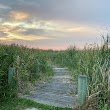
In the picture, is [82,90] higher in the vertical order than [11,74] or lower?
lower

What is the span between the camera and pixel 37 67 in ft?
52.0

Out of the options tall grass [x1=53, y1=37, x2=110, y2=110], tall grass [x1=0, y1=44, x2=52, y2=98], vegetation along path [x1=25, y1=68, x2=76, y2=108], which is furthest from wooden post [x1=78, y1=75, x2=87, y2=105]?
tall grass [x1=0, y1=44, x2=52, y2=98]

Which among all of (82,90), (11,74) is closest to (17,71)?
(11,74)

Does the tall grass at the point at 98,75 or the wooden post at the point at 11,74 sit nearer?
the tall grass at the point at 98,75

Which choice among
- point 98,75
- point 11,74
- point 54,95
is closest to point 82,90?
point 98,75

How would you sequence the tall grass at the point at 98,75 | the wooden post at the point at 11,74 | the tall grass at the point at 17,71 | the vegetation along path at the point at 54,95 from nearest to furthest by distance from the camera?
the tall grass at the point at 98,75 → the vegetation along path at the point at 54,95 → the tall grass at the point at 17,71 → the wooden post at the point at 11,74

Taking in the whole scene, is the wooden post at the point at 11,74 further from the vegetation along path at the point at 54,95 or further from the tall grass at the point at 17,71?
the vegetation along path at the point at 54,95

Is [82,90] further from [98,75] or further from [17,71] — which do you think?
[17,71]

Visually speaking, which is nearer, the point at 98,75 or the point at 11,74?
the point at 98,75

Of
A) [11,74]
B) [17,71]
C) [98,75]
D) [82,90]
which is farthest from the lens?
[17,71]

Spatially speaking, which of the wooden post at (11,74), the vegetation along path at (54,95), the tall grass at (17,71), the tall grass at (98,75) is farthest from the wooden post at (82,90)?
the wooden post at (11,74)

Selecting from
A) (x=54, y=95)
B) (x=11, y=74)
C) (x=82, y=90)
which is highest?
(x=11, y=74)

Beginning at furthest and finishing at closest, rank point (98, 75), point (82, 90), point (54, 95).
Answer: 1. point (54, 95)
2. point (98, 75)
3. point (82, 90)

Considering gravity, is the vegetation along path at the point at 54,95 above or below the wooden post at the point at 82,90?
below
